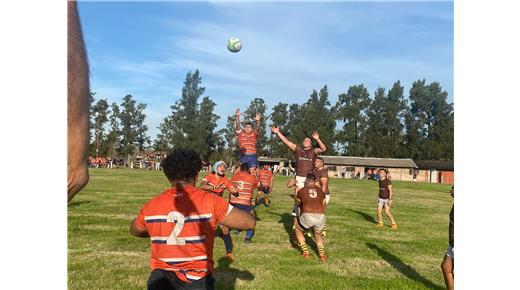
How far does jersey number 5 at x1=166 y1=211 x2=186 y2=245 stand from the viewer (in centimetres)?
404

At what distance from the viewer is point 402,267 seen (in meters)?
9.41

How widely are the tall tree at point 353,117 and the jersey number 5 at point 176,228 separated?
9120 centimetres

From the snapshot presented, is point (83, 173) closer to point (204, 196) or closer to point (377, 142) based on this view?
point (204, 196)

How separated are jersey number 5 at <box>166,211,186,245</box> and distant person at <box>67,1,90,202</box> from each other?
285 cm

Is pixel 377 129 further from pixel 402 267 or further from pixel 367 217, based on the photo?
pixel 402 267

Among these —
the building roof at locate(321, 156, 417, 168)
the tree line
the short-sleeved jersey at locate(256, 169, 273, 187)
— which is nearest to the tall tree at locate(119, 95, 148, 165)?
the tree line

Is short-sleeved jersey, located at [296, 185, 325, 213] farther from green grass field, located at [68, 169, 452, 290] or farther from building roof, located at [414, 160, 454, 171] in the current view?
building roof, located at [414, 160, 454, 171]

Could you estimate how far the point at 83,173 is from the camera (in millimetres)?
1297

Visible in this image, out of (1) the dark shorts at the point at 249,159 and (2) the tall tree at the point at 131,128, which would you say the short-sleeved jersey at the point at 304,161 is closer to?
(1) the dark shorts at the point at 249,159

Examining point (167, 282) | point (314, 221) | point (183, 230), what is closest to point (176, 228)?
point (183, 230)

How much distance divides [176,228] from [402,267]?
680 cm

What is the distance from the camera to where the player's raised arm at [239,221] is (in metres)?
3.96
